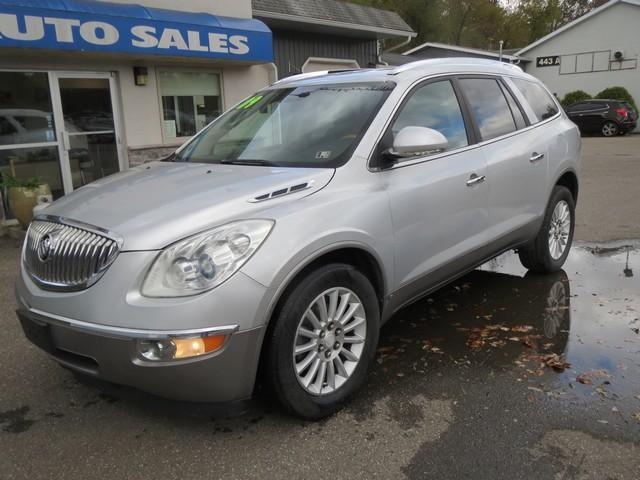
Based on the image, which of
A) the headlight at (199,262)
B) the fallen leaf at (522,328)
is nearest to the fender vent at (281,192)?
the headlight at (199,262)

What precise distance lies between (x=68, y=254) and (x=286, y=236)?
3.41 ft

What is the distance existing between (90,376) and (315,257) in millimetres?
1189

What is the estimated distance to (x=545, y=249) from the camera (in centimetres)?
506

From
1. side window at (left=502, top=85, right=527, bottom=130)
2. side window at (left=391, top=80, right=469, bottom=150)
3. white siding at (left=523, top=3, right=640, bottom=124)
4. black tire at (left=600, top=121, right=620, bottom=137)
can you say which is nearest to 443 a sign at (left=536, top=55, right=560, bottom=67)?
white siding at (left=523, top=3, right=640, bottom=124)

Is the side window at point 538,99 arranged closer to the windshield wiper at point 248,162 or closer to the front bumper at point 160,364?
the windshield wiper at point 248,162

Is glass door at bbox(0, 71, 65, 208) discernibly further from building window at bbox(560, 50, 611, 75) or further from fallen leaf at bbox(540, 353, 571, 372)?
building window at bbox(560, 50, 611, 75)

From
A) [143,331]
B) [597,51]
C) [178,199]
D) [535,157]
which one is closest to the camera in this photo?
[143,331]

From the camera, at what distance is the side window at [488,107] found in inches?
163

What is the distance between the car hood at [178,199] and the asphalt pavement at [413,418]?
2.39 feet

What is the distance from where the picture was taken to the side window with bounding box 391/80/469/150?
3.61 metres

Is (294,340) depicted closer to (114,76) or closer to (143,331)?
(143,331)

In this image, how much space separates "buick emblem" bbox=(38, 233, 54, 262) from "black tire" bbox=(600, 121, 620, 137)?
2514cm

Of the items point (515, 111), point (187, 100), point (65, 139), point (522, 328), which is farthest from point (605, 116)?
point (522, 328)

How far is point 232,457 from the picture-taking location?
8.86ft
